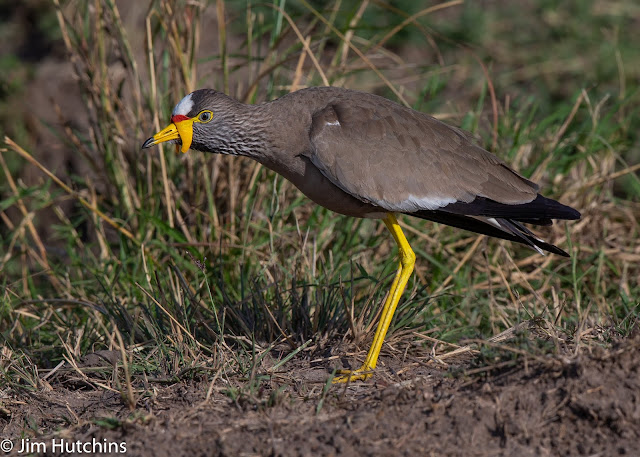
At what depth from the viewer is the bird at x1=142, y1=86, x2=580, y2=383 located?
340 centimetres

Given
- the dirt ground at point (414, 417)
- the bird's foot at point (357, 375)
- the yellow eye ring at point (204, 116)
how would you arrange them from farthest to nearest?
the yellow eye ring at point (204, 116), the bird's foot at point (357, 375), the dirt ground at point (414, 417)

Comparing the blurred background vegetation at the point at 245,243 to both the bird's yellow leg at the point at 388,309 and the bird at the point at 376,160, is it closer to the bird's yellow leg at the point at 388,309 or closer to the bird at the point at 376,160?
the bird's yellow leg at the point at 388,309

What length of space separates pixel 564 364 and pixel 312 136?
1487mm

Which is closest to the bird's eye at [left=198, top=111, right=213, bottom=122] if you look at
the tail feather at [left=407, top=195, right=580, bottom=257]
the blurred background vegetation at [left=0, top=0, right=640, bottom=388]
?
the blurred background vegetation at [left=0, top=0, right=640, bottom=388]

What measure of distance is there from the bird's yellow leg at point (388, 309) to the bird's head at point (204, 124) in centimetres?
84

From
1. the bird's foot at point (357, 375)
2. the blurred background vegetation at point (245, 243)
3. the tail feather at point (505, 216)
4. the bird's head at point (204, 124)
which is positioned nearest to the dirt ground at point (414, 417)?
the bird's foot at point (357, 375)

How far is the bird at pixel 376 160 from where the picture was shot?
3396mm

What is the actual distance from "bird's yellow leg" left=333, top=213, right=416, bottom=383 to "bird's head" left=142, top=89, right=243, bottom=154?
0.84m

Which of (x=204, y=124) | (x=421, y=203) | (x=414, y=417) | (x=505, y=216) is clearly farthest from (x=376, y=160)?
(x=414, y=417)

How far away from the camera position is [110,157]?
4.54m

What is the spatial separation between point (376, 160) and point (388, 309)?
665 mm

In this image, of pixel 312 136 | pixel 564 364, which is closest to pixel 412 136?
pixel 312 136

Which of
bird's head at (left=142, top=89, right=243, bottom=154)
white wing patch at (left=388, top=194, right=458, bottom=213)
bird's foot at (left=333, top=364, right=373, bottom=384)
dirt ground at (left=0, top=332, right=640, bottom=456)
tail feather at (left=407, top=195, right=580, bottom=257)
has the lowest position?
bird's foot at (left=333, top=364, right=373, bottom=384)

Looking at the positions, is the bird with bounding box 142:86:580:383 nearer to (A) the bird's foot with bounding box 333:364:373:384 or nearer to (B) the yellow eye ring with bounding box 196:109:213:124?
(B) the yellow eye ring with bounding box 196:109:213:124
